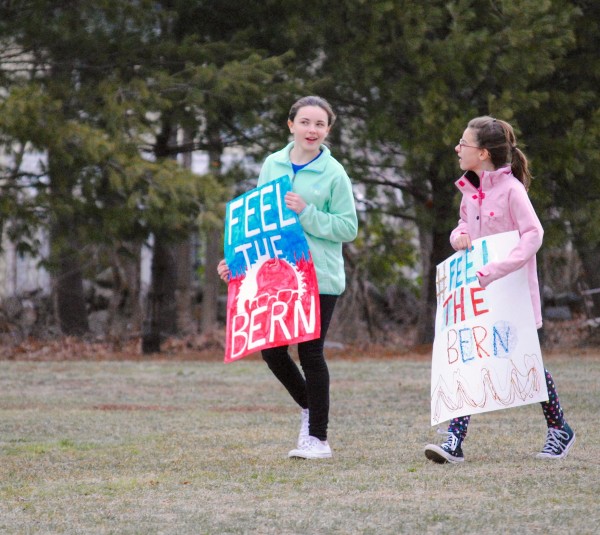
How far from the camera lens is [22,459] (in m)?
6.29

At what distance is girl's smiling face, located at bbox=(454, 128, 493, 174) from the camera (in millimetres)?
5887

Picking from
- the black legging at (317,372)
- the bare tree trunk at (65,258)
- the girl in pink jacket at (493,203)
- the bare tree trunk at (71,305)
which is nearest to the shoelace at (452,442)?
the girl in pink jacket at (493,203)

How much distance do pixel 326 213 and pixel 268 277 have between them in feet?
1.45

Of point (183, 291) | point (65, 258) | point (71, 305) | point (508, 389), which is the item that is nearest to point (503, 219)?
point (508, 389)

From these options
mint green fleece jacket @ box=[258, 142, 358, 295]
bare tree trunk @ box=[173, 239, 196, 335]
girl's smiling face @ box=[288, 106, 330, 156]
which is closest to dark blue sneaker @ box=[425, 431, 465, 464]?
mint green fleece jacket @ box=[258, 142, 358, 295]

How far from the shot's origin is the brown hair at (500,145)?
587 cm

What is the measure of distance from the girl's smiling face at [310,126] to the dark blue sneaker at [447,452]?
5.07 feet

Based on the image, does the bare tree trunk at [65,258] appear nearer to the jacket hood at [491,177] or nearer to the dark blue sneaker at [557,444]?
the jacket hood at [491,177]

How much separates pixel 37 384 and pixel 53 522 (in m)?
7.33

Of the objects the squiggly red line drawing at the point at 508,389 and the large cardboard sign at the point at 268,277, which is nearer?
the squiggly red line drawing at the point at 508,389

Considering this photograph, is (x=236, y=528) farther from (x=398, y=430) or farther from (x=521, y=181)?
(x=398, y=430)

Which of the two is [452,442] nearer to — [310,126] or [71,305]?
[310,126]

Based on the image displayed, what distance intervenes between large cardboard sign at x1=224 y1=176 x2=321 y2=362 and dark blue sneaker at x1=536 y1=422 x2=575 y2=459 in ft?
4.02

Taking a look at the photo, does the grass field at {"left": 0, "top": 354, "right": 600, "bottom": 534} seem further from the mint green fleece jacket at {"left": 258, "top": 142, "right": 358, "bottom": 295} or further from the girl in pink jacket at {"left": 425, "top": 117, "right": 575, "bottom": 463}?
the mint green fleece jacket at {"left": 258, "top": 142, "right": 358, "bottom": 295}
